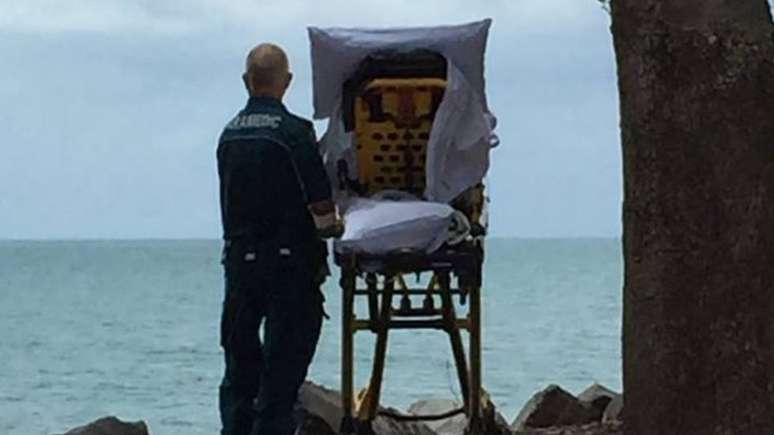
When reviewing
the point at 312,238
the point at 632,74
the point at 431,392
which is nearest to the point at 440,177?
the point at 312,238

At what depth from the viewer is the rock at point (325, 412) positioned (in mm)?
8766

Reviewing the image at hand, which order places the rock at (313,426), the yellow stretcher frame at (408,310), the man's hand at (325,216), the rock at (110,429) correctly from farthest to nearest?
the rock at (110,429) → the rock at (313,426) → the yellow stretcher frame at (408,310) → the man's hand at (325,216)

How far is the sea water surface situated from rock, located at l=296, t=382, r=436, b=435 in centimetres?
60

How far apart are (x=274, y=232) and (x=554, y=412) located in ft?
20.7

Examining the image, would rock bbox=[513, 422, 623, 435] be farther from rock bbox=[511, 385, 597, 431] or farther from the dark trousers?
the dark trousers

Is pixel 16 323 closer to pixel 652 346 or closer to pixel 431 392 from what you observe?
pixel 431 392

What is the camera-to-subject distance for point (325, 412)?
8852mm

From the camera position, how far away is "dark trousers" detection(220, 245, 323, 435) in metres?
7.19

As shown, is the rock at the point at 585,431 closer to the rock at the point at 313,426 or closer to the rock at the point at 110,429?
the rock at the point at 313,426

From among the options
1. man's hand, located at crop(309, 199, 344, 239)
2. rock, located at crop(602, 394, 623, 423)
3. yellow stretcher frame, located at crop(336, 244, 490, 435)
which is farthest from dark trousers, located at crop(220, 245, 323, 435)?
rock, located at crop(602, 394, 623, 423)

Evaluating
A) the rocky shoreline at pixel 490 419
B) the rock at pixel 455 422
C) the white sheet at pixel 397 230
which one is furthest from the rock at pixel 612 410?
the white sheet at pixel 397 230

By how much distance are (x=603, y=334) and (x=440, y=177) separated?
1125 inches

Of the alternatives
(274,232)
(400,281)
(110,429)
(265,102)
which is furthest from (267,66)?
(110,429)

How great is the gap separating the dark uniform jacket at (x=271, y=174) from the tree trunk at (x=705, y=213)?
7.11 ft
